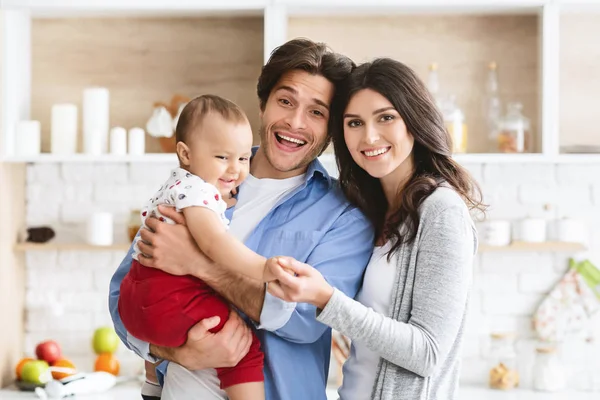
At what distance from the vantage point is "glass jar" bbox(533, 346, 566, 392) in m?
3.36

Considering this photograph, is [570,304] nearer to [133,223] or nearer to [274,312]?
[133,223]

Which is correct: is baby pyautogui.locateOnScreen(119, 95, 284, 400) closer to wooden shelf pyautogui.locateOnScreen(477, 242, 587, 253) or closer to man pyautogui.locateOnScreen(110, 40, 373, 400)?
man pyautogui.locateOnScreen(110, 40, 373, 400)

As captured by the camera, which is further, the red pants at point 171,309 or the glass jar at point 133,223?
the glass jar at point 133,223

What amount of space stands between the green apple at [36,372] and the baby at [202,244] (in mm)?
1615

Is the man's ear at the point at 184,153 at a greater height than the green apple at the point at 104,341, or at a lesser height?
greater

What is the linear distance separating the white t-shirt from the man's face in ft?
0.17

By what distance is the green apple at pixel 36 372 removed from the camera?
3.27m

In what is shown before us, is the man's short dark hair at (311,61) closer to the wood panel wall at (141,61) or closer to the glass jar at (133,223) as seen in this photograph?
the wood panel wall at (141,61)

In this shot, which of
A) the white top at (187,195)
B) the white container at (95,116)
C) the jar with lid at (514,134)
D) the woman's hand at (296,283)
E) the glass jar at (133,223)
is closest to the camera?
the woman's hand at (296,283)

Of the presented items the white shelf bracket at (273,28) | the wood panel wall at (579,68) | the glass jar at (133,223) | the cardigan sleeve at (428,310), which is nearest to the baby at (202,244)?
the cardigan sleeve at (428,310)

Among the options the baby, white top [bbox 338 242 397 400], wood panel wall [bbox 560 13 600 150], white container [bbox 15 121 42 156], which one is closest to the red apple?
white container [bbox 15 121 42 156]

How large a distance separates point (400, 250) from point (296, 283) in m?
0.35

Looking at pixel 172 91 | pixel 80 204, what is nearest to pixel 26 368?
pixel 80 204

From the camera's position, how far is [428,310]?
176 centimetres
